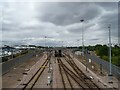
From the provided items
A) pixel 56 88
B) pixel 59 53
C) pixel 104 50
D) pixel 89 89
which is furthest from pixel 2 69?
pixel 59 53

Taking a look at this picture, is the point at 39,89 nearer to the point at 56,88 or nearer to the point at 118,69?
the point at 56,88

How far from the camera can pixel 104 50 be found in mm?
96188

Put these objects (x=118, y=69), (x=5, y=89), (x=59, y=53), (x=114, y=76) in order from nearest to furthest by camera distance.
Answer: (x=5, y=89), (x=118, y=69), (x=114, y=76), (x=59, y=53)

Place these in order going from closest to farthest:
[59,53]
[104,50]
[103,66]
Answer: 1. [103,66]
2. [104,50]
3. [59,53]

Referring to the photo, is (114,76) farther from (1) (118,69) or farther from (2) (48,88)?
(2) (48,88)

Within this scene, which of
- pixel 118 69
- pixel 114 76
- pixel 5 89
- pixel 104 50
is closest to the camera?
pixel 5 89

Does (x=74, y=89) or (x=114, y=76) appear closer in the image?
(x=74, y=89)

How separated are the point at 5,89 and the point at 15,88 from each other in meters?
1.66

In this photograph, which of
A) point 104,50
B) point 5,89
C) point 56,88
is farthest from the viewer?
point 104,50

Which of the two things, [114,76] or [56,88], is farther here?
[114,76]

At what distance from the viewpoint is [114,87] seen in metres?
33.3

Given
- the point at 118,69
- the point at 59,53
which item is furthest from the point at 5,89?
the point at 59,53

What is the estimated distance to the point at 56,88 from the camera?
32875mm

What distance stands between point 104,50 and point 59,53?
904 inches
